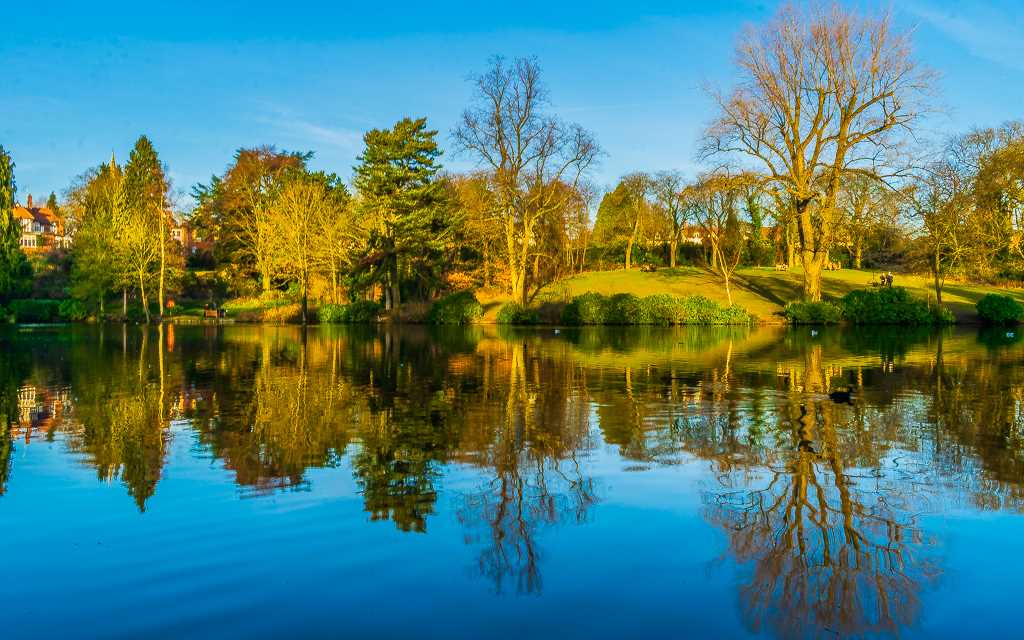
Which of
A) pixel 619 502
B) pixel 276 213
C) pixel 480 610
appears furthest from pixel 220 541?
pixel 276 213

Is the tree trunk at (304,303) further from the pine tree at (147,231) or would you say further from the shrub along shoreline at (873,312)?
the shrub along shoreline at (873,312)

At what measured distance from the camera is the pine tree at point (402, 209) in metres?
54.8

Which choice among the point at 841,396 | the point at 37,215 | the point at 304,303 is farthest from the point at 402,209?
the point at 37,215

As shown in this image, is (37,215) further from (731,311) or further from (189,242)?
(731,311)

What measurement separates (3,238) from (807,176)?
58.8 metres

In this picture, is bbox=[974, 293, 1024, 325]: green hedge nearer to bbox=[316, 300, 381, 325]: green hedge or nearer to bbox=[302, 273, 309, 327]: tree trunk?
bbox=[316, 300, 381, 325]: green hedge

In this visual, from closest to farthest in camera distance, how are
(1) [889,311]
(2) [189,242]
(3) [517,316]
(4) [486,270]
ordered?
(1) [889,311], (3) [517,316], (4) [486,270], (2) [189,242]

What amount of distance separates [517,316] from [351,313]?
12.6 m

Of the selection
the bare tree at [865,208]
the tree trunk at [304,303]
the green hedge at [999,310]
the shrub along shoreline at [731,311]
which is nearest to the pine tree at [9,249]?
the tree trunk at [304,303]

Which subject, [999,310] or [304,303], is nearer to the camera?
[999,310]

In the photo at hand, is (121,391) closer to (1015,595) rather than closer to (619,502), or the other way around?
(619,502)

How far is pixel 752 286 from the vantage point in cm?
5897

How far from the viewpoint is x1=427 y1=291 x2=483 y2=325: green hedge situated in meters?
51.7

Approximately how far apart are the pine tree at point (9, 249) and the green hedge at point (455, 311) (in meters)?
34.9
